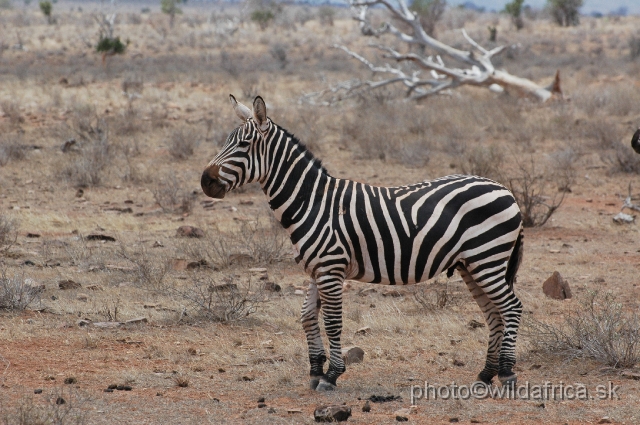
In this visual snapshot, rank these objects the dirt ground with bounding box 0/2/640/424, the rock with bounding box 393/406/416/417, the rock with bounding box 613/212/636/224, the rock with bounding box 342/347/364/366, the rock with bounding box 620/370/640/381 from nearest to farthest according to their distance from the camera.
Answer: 1. the rock with bounding box 393/406/416/417
2. the dirt ground with bounding box 0/2/640/424
3. the rock with bounding box 620/370/640/381
4. the rock with bounding box 342/347/364/366
5. the rock with bounding box 613/212/636/224

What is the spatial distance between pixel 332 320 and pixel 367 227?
70cm

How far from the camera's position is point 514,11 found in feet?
169

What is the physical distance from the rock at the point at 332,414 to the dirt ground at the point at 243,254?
17 centimetres

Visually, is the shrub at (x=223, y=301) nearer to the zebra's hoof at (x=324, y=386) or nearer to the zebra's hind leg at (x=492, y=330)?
the zebra's hoof at (x=324, y=386)

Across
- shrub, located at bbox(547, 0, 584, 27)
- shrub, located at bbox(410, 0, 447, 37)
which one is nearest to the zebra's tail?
shrub, located at bbox(410, 0, 447, 37)

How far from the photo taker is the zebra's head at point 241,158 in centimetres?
570

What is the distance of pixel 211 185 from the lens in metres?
5.70

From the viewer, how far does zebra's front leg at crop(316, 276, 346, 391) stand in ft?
18.5

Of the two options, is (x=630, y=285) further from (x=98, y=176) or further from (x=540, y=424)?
(x=98, y=176)

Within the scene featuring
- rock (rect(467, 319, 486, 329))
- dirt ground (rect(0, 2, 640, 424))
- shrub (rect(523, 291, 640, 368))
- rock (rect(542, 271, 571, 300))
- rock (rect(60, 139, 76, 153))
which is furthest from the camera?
rock (rect(60, 139, 76, 153))

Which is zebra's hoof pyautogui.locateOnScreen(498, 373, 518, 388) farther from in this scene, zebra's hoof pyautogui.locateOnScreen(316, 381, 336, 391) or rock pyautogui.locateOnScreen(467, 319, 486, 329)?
rock pyautogui.locateOnScreen(467, 319, 486, 329)

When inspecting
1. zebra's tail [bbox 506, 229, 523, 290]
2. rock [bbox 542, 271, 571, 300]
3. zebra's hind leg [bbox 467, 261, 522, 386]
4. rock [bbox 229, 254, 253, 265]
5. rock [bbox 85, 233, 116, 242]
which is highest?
zebra's tail [bbox 506, 229, 523, 290]

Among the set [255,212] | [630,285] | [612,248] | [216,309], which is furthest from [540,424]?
[255,212]

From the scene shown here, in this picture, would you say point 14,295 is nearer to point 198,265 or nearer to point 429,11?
point 198,265
